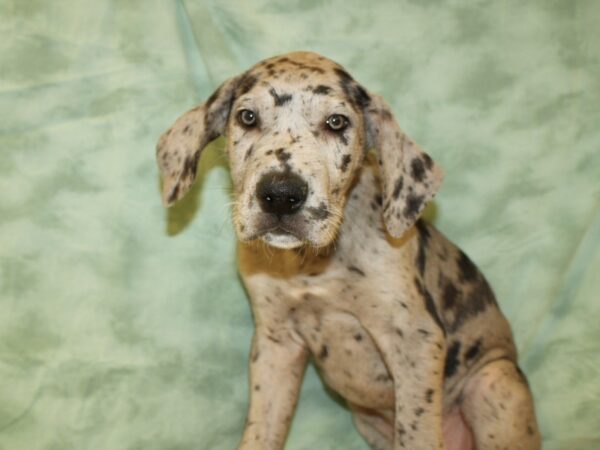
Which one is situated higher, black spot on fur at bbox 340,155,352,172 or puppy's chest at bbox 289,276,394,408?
black spot on fur at bbox 340,155,352,172

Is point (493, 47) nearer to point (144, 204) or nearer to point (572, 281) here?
point (572, 281)

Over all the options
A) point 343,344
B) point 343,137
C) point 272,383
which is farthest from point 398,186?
point 272,383

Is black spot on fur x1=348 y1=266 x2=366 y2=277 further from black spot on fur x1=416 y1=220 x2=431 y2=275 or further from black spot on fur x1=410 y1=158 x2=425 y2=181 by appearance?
black spot on fur x1=410 y1=158 x2=425 y2=181

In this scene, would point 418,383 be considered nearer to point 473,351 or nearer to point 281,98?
point 473,351

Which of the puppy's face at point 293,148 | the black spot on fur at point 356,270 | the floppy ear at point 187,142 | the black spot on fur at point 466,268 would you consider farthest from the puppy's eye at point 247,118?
the black spot on fur at point 466,268

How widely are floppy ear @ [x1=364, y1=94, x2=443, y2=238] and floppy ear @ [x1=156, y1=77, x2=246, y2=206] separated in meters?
0.79

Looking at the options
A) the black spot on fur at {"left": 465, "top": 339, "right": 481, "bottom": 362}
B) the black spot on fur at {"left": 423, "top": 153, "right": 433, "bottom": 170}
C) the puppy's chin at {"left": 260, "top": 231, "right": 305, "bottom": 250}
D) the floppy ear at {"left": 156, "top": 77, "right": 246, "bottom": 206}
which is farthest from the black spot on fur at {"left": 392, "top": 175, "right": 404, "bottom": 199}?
the black spot on fur at {"left": 465, "top": 339, "right": 481, "bottom": 362}

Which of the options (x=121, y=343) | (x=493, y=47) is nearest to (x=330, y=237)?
(x=121, y=343)

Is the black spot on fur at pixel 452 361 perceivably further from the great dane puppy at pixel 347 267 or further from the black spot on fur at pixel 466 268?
the black spot on fur at pixel 466 268

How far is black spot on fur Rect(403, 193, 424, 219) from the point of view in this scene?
4734 mm

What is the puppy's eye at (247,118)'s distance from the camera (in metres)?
4.75

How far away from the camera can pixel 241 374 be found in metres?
5.96

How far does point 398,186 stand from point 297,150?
2.09 ft

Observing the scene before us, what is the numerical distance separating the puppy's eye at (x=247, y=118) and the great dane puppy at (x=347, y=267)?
0.6 inches
